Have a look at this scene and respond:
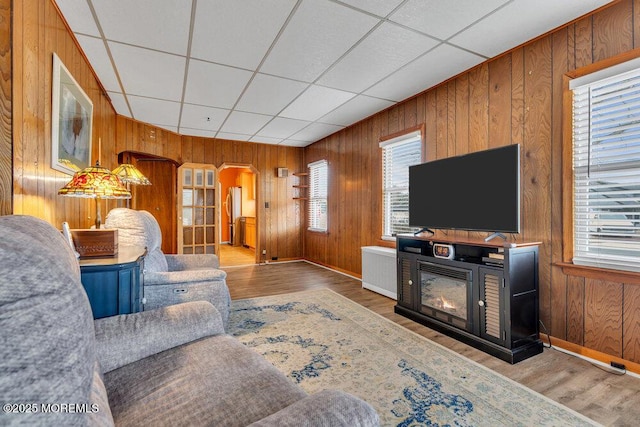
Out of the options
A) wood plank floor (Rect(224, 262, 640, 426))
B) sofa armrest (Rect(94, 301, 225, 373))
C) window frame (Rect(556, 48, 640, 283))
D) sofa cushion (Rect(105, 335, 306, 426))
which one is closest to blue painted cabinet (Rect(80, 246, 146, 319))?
sofa armrest (Rect(94, 301, 225, 373))

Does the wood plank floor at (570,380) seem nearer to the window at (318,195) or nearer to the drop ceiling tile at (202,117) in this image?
the window at (318,195)

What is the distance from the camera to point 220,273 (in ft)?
8.86

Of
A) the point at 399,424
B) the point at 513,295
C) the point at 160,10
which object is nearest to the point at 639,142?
the point at 513,295

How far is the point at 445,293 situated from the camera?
2865 mm

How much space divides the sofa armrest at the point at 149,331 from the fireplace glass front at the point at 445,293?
2.15 metres

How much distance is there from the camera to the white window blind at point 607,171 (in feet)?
6.84

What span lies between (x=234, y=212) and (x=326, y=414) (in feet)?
31.6

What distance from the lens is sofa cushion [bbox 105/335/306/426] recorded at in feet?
3.03

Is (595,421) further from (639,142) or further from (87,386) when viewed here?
(87,386)

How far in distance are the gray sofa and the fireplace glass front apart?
2097 mm

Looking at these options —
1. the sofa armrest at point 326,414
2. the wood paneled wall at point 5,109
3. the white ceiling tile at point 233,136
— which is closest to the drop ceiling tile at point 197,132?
the white ceiling tile at point 233,136

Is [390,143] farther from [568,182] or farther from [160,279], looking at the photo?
[160,279]

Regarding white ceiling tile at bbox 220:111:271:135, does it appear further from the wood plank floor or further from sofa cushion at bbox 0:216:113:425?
sofa cushion at bbox 0:216:113:425

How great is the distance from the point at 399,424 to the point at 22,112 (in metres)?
2.76
